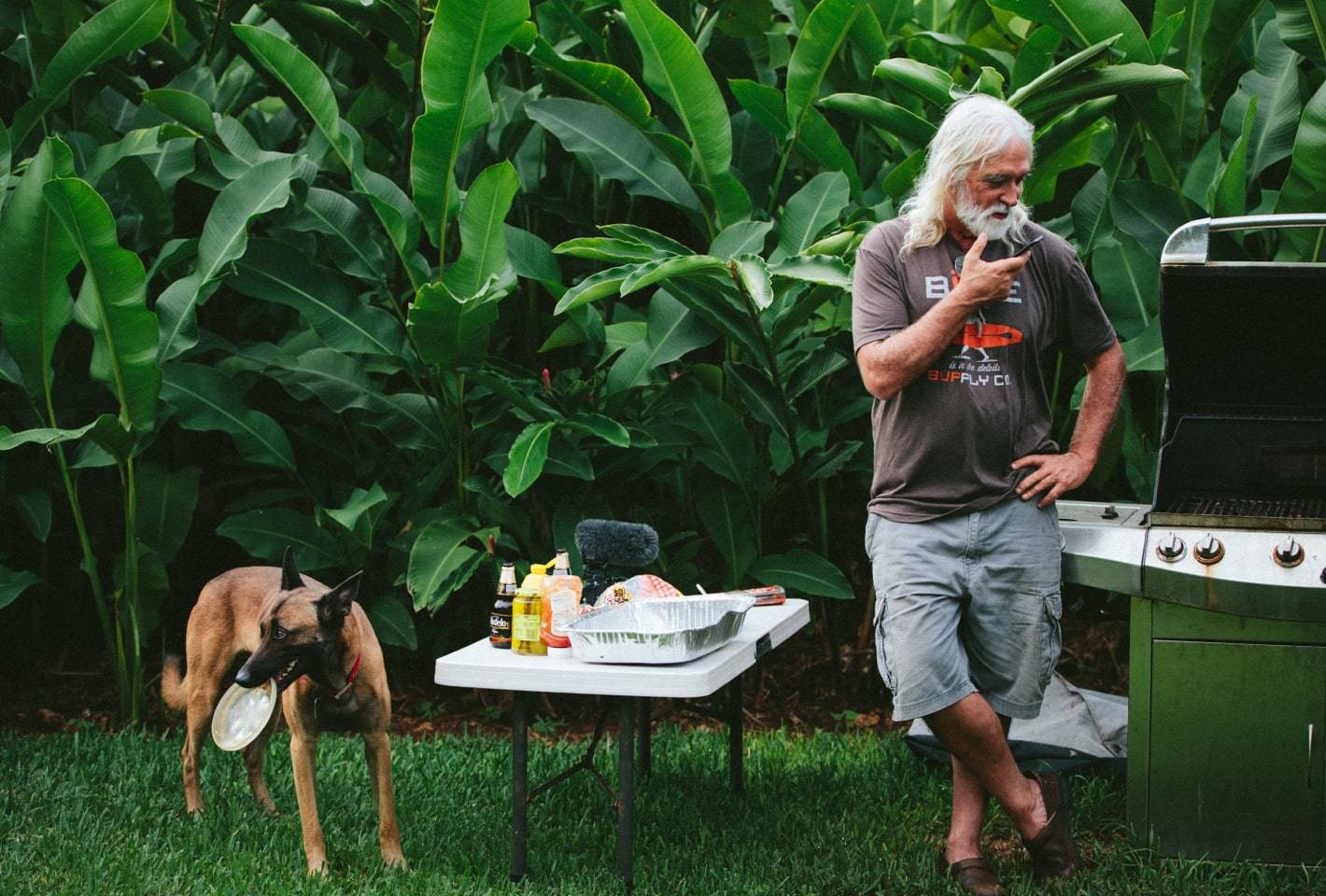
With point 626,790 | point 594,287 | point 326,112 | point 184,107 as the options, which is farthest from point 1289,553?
point 184,107

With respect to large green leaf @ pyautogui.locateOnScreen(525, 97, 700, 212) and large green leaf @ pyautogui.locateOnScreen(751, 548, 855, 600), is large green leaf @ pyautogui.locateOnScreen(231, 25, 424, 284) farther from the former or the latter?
large green leaf @ pyautogui.locateOnScreen(751, 548, 855, 600)

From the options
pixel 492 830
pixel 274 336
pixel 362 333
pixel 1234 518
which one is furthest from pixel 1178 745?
pixel 274 336

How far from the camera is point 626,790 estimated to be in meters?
3.62

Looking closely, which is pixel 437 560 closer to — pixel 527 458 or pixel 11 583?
pixel 527 458

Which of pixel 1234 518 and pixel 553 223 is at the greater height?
pixel 553 223

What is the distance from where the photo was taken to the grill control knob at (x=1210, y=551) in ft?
11.6

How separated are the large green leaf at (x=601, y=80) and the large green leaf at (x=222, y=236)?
1.07 meters

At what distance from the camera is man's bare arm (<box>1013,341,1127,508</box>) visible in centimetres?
365

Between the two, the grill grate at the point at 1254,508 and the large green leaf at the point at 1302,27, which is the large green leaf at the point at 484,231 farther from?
the large green leaf at the point at 1302,27

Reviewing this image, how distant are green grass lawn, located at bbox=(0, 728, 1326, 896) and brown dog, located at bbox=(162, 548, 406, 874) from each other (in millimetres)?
149

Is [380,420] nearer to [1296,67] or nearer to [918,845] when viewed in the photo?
[918,845]

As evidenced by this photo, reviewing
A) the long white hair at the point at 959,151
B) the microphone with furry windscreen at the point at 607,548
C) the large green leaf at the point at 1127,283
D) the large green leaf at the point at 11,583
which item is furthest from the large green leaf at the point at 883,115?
the large green leaf at the point at 11,583

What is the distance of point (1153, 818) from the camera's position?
3.85m

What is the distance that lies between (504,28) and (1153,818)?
340cm
